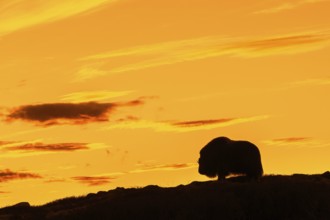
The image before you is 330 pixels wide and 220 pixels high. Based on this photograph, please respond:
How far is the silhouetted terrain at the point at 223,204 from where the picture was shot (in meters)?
30.4

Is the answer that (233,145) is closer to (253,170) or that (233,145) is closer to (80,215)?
(253,170)

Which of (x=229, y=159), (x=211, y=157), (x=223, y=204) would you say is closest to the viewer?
(x=223, y=204)

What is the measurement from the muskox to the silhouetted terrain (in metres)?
7.88

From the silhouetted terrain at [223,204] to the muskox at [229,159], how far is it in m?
7.88

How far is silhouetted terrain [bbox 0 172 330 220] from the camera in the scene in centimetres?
3041

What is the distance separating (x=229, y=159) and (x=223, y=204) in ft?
46.0

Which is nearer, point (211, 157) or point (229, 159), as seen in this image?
point (229, 159)

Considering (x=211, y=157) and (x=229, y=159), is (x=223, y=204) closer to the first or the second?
(x=229, y=159)

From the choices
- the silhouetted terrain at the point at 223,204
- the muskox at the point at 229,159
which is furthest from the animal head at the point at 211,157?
the silhouetted terrain at the point at 223,204

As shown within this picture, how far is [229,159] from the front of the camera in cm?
4459

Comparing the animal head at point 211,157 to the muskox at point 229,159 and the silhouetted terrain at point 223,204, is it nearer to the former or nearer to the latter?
the muskox at point 229,159

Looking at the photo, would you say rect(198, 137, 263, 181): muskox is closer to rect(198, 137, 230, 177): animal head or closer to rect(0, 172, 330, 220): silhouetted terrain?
rect(198, 137, 230, 177): animal head

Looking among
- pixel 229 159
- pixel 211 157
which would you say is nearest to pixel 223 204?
pixel 229 159

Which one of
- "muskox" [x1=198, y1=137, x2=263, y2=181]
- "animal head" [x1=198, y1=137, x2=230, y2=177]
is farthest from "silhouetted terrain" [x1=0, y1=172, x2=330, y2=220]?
"animal head" [x1=198, y1=137, x2=230, y2=177]
